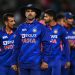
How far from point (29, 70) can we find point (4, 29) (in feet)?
5.19

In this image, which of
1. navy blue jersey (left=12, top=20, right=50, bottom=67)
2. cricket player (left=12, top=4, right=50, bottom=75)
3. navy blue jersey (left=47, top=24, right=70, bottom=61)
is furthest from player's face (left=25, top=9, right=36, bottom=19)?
navy blue jersey (left=47, top=24, right=70, bottom=61)

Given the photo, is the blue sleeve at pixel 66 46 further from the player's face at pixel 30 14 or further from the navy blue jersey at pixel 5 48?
the player's face at pixel 30 14

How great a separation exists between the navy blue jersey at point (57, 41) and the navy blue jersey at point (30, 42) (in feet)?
3.87

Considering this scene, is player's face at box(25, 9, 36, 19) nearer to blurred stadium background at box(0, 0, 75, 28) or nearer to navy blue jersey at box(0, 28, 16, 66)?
navy blue jersey at box(0, 28, 16, 66)

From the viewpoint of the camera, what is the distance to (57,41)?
11.8 meters

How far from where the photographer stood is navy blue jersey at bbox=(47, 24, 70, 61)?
11.7 meters

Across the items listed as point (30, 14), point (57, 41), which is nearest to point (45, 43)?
point (30, 14)

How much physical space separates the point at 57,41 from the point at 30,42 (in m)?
1.50

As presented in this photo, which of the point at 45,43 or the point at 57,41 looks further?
the point at 57,41

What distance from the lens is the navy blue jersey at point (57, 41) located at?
1174 centimetres

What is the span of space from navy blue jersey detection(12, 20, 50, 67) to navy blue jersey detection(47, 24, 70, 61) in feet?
3.87

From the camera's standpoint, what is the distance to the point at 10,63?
36.6 feet

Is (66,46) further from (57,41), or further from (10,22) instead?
(10,22)

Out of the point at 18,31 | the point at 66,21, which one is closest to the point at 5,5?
the point at 66,21
